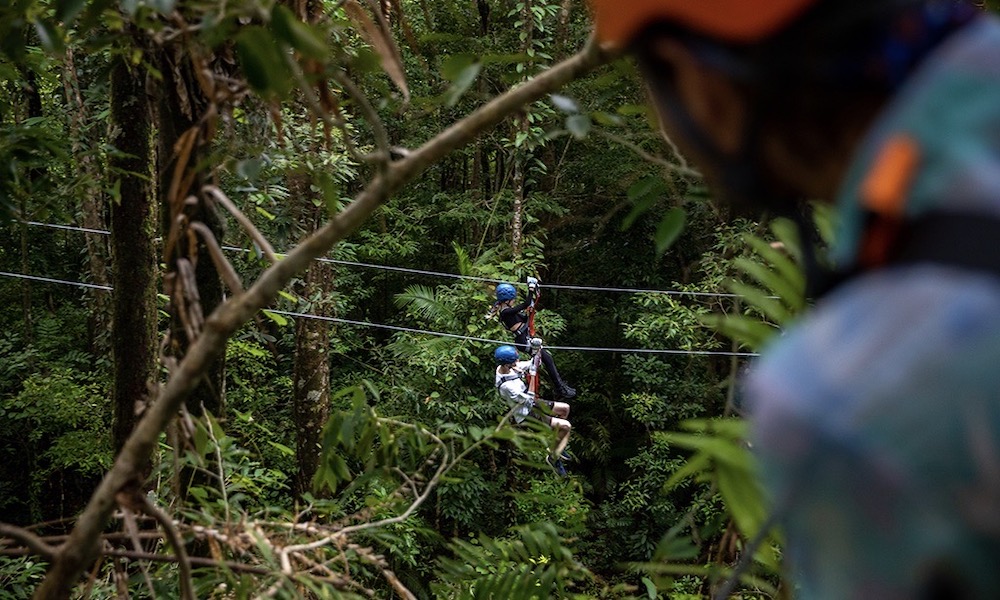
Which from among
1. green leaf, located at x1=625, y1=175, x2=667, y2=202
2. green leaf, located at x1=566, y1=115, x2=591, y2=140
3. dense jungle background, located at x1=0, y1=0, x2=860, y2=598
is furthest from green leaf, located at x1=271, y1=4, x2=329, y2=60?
green leaf, located at x1=625, y1=175, x2=667, y2=202

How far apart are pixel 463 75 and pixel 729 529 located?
24.7 inches

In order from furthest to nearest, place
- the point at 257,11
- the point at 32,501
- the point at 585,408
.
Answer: the point at 585,408
the point at 32,501
the point at 257,11

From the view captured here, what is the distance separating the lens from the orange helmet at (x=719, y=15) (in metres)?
0.37

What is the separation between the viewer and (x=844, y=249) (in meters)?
0.37

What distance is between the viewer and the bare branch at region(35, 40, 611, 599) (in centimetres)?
87

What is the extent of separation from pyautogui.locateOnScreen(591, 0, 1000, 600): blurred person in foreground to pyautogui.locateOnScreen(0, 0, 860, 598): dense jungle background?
1.29 ft

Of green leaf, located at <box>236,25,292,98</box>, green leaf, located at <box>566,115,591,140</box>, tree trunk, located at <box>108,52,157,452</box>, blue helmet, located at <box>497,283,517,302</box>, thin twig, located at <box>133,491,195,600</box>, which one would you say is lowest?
blue helmet, located at <box>497,283,517,302</box>

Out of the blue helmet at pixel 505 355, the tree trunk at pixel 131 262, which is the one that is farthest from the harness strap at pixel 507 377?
the tree trunk at pixel 131 262

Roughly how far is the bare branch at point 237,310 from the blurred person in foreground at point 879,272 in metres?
0.49

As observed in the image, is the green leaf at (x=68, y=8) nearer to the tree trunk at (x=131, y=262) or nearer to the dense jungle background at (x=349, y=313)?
the dense jungle background at (x=349, y=313)

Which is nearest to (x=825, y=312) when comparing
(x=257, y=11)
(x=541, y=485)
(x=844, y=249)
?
(x=844, y=249)

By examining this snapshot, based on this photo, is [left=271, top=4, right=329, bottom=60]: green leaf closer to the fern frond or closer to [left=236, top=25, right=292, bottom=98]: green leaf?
[left=236, top=25, right=292, bottom=98]: green leaf

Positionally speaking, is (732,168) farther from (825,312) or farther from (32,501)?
(32,501)

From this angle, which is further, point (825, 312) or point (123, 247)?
point (123, 247)
